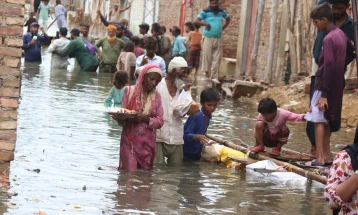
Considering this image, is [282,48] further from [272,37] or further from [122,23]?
[122,23]

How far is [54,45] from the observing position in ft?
68.8

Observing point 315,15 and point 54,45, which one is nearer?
point 315,15

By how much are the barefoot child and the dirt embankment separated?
4.45 m

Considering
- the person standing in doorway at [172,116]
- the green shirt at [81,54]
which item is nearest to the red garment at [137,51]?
the green shirt at [81,54]

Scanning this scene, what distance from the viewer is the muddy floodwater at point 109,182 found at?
7.45 m

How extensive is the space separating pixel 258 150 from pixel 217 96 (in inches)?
27.9

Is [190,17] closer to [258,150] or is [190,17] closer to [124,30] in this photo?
[124,30]

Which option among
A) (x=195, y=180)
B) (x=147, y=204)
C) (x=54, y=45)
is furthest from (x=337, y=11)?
(x=54, y=45)

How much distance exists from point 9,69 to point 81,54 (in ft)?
44.9

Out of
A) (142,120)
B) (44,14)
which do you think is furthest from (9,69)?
(44,14)

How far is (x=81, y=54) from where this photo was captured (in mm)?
21547

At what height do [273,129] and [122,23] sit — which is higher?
[122,23]

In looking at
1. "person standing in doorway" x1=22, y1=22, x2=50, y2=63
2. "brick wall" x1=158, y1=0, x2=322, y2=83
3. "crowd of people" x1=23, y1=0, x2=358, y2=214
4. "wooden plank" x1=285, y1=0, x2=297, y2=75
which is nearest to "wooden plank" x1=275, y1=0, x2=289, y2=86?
"wooden plank" x1=285, y1=0, x2=297, y2=75

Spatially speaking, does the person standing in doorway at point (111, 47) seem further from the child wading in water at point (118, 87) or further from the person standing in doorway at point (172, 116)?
the person standing in doorway at point (172, 116)
